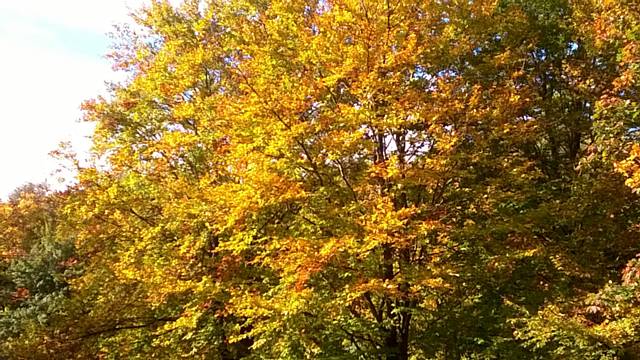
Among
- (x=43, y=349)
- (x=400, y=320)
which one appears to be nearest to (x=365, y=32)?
(x=400, y=320)

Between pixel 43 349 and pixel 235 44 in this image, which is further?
pixel 235 44

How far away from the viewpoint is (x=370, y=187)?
33.5 ft

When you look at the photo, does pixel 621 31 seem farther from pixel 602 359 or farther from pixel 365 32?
pixel 602 359

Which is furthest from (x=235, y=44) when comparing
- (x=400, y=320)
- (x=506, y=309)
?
(x=506, y=309)

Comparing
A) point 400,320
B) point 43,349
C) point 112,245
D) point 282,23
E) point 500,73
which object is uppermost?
point 282,23

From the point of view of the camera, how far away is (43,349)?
40.0 ft

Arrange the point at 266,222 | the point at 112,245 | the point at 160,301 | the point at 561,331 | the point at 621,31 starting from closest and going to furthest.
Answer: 1. the point at 561,331
2. the point at 621,31
3. the point at 266,222
4. the point at 160,301
5. the point at 112,245

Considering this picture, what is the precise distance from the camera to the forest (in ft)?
30.5

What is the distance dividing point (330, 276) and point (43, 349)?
6.92 m

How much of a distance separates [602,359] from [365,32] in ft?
22.6

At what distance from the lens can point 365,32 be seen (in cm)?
941

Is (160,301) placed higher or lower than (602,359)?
higher

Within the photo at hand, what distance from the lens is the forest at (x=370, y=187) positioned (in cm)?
929

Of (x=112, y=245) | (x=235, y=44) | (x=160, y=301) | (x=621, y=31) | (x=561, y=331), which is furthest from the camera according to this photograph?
(x=112, y=245)
